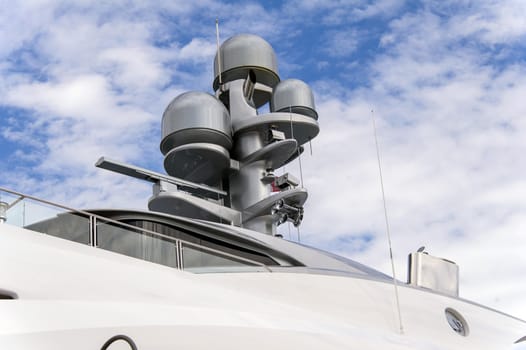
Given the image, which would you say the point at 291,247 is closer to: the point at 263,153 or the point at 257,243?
the point at 257,243

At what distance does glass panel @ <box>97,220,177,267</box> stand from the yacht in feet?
0.04

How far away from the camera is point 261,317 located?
585 cm

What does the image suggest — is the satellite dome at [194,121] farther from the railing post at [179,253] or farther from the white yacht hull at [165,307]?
the railing post at [179,253]

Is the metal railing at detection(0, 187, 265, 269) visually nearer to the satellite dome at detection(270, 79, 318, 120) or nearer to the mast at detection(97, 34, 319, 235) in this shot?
the mast at detection(97, 34, 319, 235)

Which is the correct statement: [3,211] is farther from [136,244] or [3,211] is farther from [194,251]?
[194,251]

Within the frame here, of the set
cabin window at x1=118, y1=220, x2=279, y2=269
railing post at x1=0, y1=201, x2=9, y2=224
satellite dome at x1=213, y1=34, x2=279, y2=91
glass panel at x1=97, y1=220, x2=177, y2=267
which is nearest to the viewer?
railing post at x1=0, y1=201, x2=9, y2=224

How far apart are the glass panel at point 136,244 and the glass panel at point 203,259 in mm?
175

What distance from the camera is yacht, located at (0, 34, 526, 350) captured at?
4566mm

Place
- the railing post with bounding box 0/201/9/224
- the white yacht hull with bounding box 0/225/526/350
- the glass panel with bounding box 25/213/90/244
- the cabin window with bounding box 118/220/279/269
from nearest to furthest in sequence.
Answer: the white yacht hull with bounding box 0/225/526/350 < the railing post with bounding box 0/201/9/224 < the glass panel with bounding box 25/213/90/244 < the cabin window with bounding box 118/220/279/269

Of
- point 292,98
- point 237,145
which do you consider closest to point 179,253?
point 237,145

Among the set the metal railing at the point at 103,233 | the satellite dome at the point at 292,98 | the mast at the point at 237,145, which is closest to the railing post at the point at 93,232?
the metal railing at the point at 103,233

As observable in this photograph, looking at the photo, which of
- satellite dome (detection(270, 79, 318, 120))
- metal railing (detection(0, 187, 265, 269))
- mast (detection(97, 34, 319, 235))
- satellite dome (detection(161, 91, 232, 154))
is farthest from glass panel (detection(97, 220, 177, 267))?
satellite dome (detection(270, 79, 318, 120))

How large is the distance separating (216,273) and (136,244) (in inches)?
36.1

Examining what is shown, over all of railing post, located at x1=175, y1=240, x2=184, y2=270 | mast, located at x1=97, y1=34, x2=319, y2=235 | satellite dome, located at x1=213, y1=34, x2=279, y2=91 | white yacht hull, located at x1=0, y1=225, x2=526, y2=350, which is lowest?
white yacht hull, located at x1=0, y1=225, x2=526, y2=350
